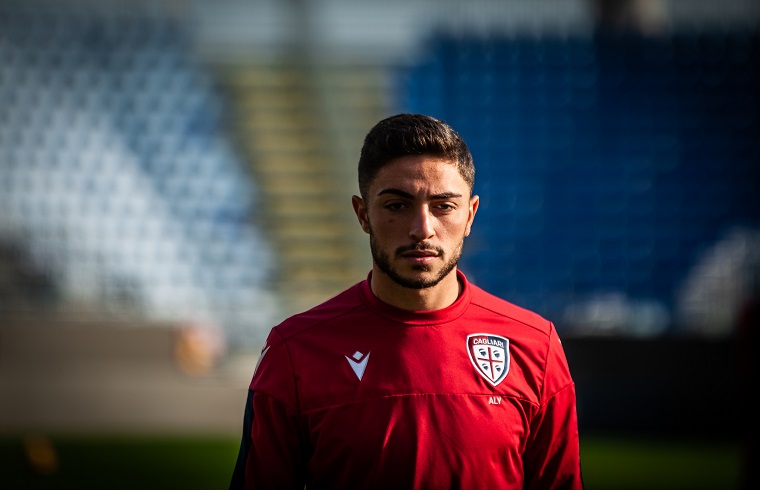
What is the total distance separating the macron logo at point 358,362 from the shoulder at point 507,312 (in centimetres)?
30

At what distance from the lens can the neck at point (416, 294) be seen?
2.25 m

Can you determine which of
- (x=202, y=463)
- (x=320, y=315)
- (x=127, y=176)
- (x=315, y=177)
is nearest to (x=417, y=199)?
(x=320, y=315)

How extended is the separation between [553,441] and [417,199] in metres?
0.65

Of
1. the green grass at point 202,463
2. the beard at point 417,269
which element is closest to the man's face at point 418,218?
the beard at point 417,269

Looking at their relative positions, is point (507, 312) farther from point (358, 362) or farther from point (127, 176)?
point (127, 176)

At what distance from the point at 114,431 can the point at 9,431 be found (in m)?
0.94

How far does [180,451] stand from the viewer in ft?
25.9

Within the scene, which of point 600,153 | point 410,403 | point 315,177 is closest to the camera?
point 410,403

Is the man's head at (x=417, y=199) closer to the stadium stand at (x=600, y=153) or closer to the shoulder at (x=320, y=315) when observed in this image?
the shoulder at (x=320, y=315)

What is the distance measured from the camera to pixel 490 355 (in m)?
2.25

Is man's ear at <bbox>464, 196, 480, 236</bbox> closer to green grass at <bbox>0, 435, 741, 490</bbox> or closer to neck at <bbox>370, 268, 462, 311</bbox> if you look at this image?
neck at <bbox>370, 268, 462, 311</bbox>

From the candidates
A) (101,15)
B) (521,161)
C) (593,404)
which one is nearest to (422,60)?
(521,161)

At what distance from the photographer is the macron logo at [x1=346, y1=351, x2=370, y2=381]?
220cm

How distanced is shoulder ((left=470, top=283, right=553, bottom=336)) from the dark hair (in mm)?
292
